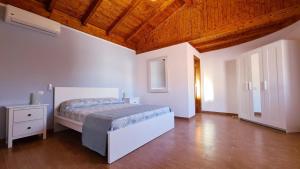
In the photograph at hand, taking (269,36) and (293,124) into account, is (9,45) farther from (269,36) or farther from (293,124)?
(269,36)

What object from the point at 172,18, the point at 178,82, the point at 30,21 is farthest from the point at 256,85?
the point at 30,21

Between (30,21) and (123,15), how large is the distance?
2.14m

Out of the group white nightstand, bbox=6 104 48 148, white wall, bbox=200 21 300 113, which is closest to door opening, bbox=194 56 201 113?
white wall, bbox=200 21 300 113

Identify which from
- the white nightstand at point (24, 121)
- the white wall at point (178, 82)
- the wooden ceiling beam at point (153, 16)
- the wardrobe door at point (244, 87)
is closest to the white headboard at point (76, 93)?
the white nightstand at point (24, 121)

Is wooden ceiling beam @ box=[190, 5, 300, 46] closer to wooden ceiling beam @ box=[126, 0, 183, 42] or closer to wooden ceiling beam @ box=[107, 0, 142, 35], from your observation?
wooden ceiling beam @ box=[126, 0, 183, 42]

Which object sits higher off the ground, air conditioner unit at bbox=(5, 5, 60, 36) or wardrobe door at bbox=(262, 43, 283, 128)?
air conditioner unit at bbox=(5, 5, 60, 36)

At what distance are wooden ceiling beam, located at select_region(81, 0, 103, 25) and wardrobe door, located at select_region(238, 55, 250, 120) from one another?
163 inches

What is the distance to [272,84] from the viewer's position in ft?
10.7

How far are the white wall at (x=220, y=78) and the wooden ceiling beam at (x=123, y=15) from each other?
3393mm

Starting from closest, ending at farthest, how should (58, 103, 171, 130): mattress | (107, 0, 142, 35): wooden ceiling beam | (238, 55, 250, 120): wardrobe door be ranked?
1. (58, 103, 171, 130): mattress
2. (107, 0, 142, 35): wooden ceiling beam
3. (238, 55, 250, 120): wardrobe door

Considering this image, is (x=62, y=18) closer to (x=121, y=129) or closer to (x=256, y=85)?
(x=121, y=129)

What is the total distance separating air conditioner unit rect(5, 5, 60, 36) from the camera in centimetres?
262

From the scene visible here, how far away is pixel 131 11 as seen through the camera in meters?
3.92

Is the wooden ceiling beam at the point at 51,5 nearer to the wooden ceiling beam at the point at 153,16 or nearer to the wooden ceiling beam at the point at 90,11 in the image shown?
the wooden ceiling beam at the point at 90,11
